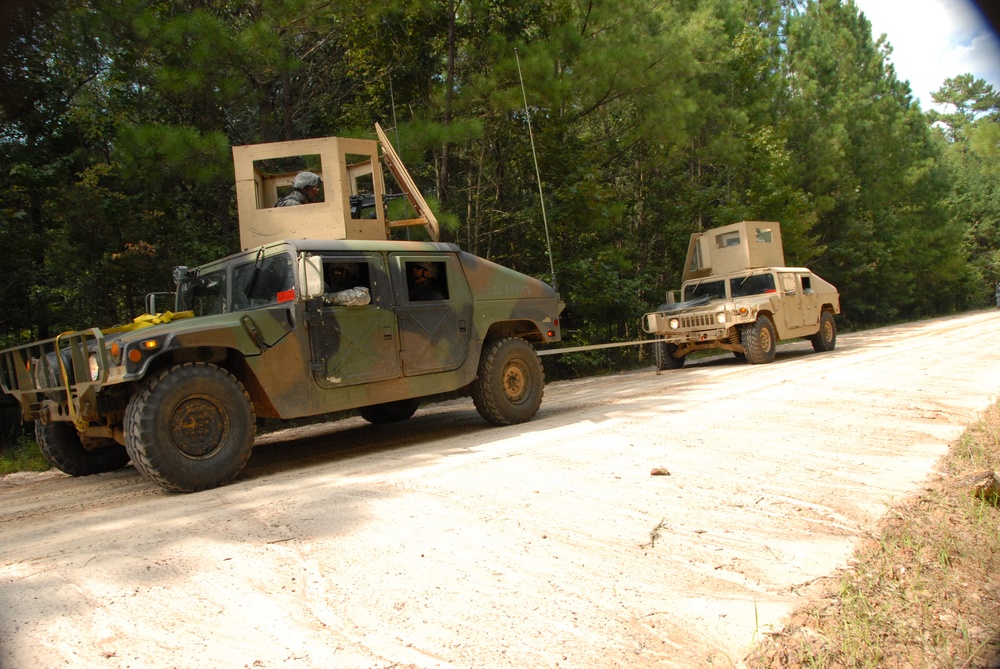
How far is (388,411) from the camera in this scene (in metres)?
8.66

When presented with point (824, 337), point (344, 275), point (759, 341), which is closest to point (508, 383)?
point (344, 275)

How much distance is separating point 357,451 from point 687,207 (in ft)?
53.0

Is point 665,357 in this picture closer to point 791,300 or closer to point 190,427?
point 791,300

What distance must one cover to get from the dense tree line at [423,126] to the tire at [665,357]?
168 cm

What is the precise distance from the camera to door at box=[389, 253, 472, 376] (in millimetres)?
6754

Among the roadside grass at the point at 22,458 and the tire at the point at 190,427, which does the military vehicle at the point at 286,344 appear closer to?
the tire at the point at 190,427

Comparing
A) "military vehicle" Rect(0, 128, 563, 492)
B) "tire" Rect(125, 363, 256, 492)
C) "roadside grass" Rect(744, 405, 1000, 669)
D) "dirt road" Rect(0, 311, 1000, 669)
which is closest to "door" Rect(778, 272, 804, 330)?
"dirt road" Rect(0, 311, 1000, 669)

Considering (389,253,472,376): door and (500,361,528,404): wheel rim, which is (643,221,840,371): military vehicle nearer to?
(500,361,528,404): wheel rim

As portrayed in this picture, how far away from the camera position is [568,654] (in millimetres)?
2754

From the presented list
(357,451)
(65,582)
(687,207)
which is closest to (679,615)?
(65,582)

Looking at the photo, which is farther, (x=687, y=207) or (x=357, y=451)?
(x=687, y=207)

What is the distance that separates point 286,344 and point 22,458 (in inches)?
176

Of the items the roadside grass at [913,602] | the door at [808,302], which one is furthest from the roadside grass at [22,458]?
the door at [808,302]

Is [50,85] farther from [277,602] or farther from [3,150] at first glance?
[277,602]
